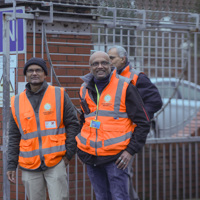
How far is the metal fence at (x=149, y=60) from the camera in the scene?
5691 millimetres

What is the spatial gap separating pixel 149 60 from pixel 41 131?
2.34m

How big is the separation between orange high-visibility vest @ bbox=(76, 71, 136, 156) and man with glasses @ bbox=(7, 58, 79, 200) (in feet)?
0.86

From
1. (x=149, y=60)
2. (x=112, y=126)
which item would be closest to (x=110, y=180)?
(x=112, y=126)

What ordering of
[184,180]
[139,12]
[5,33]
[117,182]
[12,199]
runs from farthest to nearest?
1. [184,180]
2. [139,12]
3. [12,199]
4. [5,33]
5. [117,182]

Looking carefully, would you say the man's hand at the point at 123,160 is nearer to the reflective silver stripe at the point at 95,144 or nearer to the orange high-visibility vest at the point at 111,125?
the orange high-visibility vest at the point at 111,125

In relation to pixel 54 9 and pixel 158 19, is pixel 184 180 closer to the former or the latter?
pixel 158 19

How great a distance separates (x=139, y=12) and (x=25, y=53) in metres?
1.63

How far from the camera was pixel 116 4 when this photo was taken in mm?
5922

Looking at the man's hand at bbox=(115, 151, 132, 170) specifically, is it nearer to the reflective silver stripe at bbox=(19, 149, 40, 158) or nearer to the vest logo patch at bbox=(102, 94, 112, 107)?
the vest logo patch at bbox=(102, 94, 112, 107)

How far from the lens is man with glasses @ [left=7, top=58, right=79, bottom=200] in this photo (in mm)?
4379

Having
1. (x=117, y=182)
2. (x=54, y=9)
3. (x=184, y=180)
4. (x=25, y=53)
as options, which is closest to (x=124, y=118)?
(x=117, y=182)

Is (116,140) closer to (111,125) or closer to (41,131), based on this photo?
(111,125)

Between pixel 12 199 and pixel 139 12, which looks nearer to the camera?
pixel 12 199

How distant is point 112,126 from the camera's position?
4.24 meters
